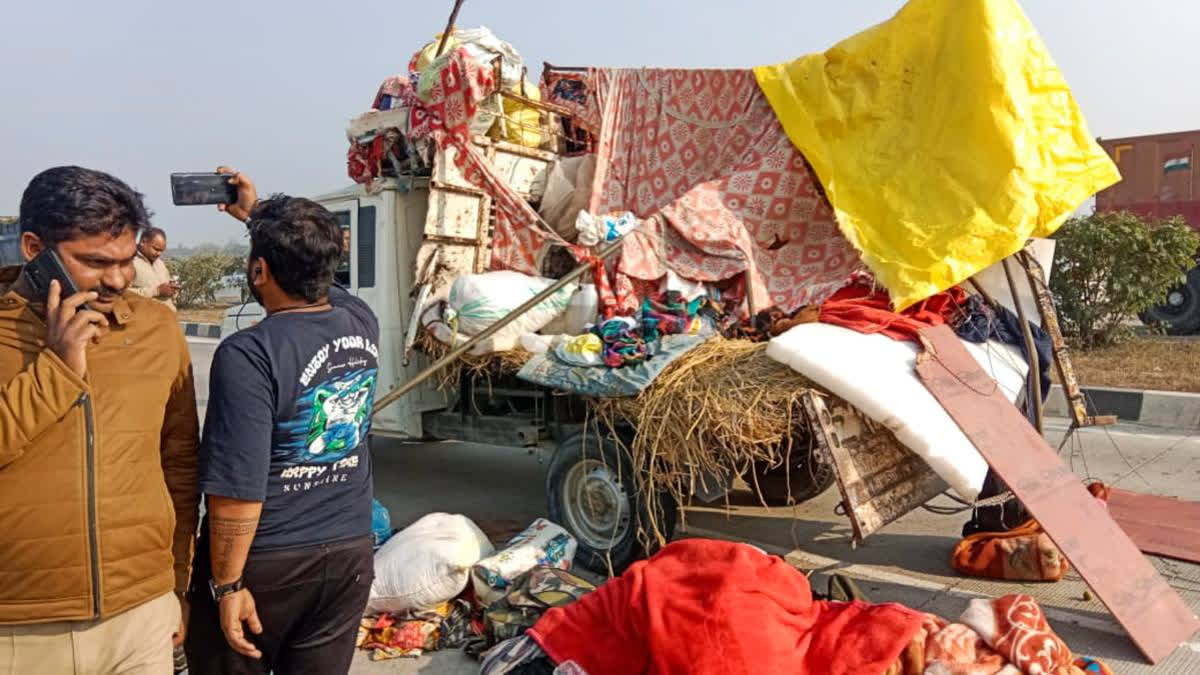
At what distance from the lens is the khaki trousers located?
1.60 m

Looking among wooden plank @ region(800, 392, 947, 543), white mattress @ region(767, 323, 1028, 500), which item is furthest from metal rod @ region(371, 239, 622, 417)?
wooden plank @ region(800, 392, 947, 543)

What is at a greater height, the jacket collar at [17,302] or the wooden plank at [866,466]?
the jacket collar at [17,302]

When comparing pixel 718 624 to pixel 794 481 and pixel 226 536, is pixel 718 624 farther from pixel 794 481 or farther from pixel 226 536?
pixel 794 481

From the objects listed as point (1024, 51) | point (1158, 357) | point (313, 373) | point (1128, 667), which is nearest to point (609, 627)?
point (313, 373)

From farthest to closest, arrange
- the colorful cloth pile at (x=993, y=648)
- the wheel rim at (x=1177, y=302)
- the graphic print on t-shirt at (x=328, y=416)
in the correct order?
1. the wheel rim at (x=1177, y=302)
2. the colorful cloth pile at (x=993, y=648)
3. the graphic print on t-shirt at (x=328, y=416)

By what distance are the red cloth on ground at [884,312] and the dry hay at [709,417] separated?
0.40 metres

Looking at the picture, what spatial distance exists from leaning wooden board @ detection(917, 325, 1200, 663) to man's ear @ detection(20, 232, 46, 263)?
3.17m

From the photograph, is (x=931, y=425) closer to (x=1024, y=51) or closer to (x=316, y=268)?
(x=1024, y=51)

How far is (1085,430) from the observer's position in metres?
7.53

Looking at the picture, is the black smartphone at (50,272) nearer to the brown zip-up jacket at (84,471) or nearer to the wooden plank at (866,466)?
the brown zip-up jacket at (84,471)

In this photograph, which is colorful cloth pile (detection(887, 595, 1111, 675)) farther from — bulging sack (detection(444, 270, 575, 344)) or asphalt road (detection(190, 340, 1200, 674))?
bulging sack (detection(444, 270, 575, 344))

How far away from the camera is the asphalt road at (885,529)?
11.5 ft

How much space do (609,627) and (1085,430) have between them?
6476 millimetres

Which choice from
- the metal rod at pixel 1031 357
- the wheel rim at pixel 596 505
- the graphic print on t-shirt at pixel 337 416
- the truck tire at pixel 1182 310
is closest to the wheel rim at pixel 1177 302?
the truck tire at pixel 1182 310
